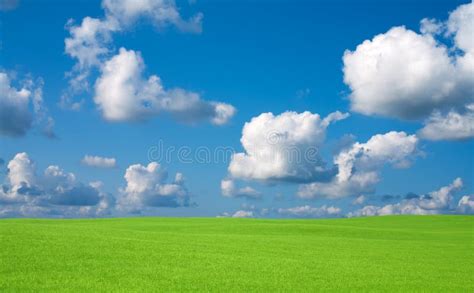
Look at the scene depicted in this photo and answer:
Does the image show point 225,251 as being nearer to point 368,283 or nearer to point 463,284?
point 368,283

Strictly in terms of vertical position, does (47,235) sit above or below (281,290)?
above

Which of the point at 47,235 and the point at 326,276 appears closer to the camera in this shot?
the point at 326,276

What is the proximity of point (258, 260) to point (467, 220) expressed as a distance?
5705 cm

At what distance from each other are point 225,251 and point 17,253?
906cm

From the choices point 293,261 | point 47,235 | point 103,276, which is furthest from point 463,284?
point 47,235

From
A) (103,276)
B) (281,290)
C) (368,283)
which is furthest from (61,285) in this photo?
(368,283)

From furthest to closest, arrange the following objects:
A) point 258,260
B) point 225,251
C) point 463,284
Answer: point 225,251
point 258,260
point 463,284

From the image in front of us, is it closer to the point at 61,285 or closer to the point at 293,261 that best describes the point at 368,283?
the point at 293,261

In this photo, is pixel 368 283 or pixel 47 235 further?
pixel 47 235

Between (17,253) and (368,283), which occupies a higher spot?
(17,253)

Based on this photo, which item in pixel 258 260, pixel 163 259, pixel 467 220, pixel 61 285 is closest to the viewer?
pixel 61 285

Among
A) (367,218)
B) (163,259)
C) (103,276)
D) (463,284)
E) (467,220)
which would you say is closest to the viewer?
(103,276)

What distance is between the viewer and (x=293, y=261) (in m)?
19.3

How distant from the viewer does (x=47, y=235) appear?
72.0 ft
